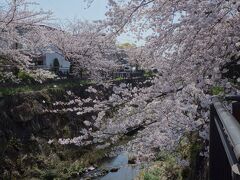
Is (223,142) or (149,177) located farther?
(149,177)

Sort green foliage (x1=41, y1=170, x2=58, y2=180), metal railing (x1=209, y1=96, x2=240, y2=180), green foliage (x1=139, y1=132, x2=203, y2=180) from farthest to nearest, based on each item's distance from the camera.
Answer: green foliage (x1=41, y1=170, x2=58, y2=180), green foliage (x1=139, y1=132, x2=203, y2=180), metal railing (x1=209, y1=96, x2=240, y2=180)

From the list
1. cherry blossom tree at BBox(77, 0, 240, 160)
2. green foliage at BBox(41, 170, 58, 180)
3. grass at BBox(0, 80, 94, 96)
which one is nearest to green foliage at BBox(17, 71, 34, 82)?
grass at BBox(0, 80, 94, 96)

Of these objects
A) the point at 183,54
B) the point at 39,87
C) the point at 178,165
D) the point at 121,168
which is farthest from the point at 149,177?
the point at 39,87

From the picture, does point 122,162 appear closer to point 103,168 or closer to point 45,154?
point 103,168

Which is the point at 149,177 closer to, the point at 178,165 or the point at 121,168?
the point at 178,165

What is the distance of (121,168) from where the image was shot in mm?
14867

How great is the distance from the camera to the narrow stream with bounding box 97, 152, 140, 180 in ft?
44.5

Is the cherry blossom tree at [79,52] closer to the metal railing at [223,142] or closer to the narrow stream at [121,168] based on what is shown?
the narrow stream at [121,168]

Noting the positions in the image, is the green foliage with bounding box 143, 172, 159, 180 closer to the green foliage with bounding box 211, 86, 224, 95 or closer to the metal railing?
the green foliage with bounding box 211, 86, 224, 95

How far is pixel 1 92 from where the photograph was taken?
14.9 m

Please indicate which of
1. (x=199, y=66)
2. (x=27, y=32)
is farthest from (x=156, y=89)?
(x=27, y=32)

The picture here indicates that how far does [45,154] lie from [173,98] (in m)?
10.4

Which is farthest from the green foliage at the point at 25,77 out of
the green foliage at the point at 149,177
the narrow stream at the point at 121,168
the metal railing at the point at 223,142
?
the metal railing at the point at 223,142

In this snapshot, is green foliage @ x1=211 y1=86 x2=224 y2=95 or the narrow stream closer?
green foliage @ x1=211 y1=86 x2=224 y2=95
